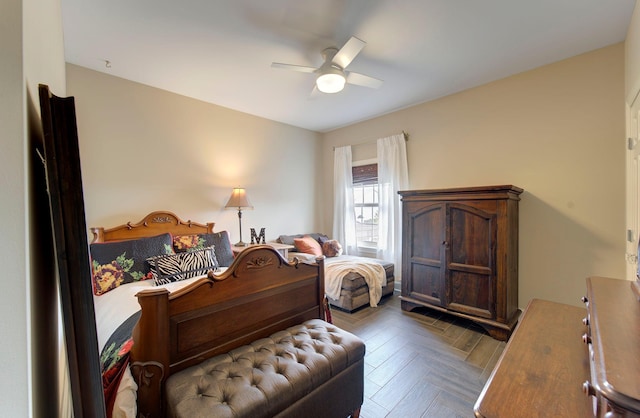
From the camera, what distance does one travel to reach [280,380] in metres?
1.29

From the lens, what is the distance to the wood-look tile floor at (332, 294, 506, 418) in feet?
5.96

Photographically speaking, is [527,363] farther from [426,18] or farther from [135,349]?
[426,18]

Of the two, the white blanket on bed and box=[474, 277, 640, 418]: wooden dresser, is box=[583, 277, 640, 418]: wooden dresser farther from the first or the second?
the white blanket on bed

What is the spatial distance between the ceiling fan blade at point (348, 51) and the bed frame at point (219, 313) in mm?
1660

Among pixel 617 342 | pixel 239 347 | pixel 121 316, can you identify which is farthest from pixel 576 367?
pixel 121 316

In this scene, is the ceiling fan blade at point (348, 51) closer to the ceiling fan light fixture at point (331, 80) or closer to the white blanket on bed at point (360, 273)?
the ceiling fan light fixture at point (331, 80)

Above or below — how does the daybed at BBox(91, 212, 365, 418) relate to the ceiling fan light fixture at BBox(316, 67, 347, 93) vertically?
below

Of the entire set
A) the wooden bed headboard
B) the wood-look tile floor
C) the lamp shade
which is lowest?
the wood-look tile floor

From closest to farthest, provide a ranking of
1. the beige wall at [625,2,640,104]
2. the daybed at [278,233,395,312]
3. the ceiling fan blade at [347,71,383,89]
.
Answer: the beige wall at [625,2,640,104] < the ceiling fan blade at [347,71,383,89] < the daybed at [278,233,395,312]

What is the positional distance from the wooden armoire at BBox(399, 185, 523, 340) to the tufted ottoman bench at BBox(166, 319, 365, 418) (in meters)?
1.79

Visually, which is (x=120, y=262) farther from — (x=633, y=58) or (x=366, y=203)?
(x=633, y=58)

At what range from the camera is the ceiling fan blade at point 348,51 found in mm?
2004

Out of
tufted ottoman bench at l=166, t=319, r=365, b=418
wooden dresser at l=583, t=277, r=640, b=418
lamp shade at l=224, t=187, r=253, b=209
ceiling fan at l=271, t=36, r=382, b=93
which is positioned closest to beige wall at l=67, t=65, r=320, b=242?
lamp shade at l=224, t=187, r=253, b=209

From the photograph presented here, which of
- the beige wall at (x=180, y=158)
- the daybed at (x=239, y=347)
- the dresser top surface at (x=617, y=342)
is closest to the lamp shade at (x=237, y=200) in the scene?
the beige wall at (x=180, y=158)
